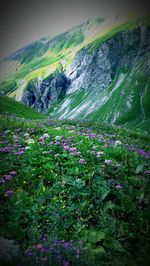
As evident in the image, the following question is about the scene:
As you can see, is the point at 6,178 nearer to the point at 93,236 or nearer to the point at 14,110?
the point at 93,236

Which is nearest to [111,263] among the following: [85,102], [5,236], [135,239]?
[135,239]

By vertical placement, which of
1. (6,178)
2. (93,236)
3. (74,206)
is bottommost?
(93,236)

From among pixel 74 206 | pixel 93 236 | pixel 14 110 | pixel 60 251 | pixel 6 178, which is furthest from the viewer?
pixel 14 110

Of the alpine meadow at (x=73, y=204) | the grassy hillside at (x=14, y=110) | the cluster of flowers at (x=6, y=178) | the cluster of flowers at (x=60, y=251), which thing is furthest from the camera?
the grassy hillside at (x=14, y=110)

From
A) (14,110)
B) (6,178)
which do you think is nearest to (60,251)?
(6,178)

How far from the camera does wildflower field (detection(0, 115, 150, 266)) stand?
201 inches

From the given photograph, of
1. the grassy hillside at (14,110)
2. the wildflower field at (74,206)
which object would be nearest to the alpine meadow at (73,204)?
the wildflower field at (74,206)

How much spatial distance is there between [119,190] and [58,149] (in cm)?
287

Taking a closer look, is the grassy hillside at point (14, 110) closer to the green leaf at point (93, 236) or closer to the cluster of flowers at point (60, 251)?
the green leaf at point (93, 236)

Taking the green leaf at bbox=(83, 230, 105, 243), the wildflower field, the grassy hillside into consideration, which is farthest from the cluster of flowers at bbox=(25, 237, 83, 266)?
→ the grassy hillside

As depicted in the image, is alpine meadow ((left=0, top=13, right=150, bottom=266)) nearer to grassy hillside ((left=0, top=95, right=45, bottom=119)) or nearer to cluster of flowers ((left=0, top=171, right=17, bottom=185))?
cluster of flowers ((left=0, top=171, right=17, bottom=185))

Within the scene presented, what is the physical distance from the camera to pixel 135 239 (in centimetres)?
588

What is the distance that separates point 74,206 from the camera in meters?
6.65

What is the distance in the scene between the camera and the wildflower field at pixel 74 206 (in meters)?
5.11
